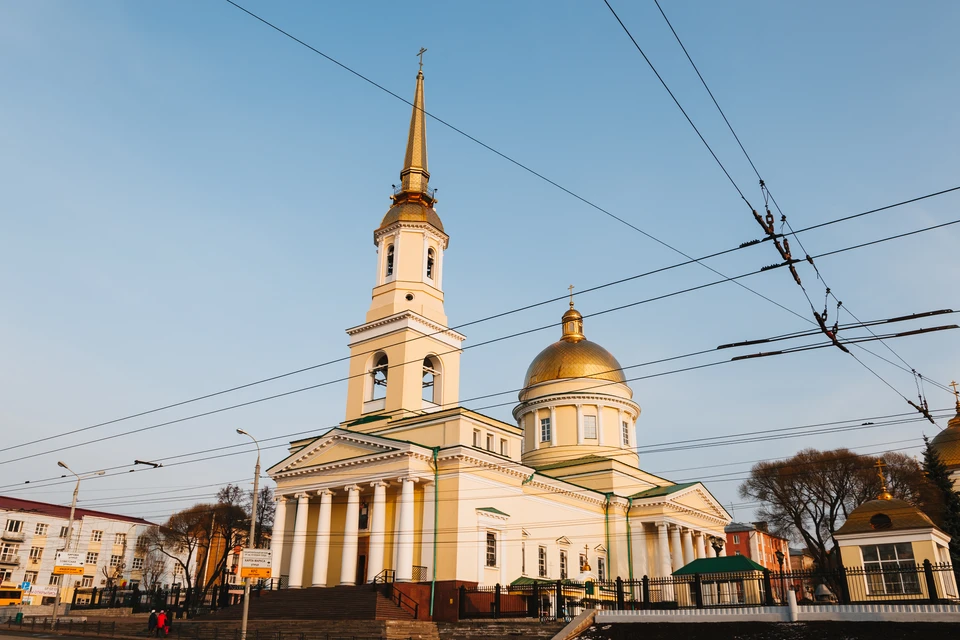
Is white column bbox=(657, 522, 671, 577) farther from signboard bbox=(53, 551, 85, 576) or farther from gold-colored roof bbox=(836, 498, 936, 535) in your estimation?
signboard bbox=(53, 551, 85, 576)

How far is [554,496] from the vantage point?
40.6 m

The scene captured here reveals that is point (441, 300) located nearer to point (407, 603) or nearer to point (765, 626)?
point (407, 603)

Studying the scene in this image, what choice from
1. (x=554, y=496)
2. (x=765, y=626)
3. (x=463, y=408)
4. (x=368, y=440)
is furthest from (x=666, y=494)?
(x=765, y=626)

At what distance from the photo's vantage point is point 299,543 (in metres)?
35.7

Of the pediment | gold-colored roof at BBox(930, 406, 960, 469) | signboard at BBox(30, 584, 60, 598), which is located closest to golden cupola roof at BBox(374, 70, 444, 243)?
the pediment

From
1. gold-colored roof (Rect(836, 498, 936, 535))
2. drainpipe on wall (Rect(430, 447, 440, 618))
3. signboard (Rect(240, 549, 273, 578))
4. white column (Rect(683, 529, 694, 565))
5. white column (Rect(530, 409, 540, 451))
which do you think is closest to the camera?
signboard (Rect(240, 549, 273, 578))

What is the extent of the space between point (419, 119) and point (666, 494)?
2700 cm

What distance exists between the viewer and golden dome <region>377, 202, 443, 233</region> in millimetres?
42031

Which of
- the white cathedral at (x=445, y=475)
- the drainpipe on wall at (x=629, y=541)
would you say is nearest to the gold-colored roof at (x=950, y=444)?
the white cathedral at (x=445, y=475)

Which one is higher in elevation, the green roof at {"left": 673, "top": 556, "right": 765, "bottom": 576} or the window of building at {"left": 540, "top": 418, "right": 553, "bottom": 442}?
the window of building at {"left": 540, "top": 418, "right": 553, "bottom": 442}

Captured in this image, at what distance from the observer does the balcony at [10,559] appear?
65.1 meters

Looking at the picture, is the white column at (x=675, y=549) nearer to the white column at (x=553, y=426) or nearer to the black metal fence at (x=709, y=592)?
the black metal fence at (x=709, y=592)

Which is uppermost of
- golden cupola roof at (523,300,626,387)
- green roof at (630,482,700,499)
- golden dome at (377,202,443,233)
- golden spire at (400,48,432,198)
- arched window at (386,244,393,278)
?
golden spire at (400,48,432,198)

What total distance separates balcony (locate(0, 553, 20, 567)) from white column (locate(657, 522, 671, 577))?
55960mm
